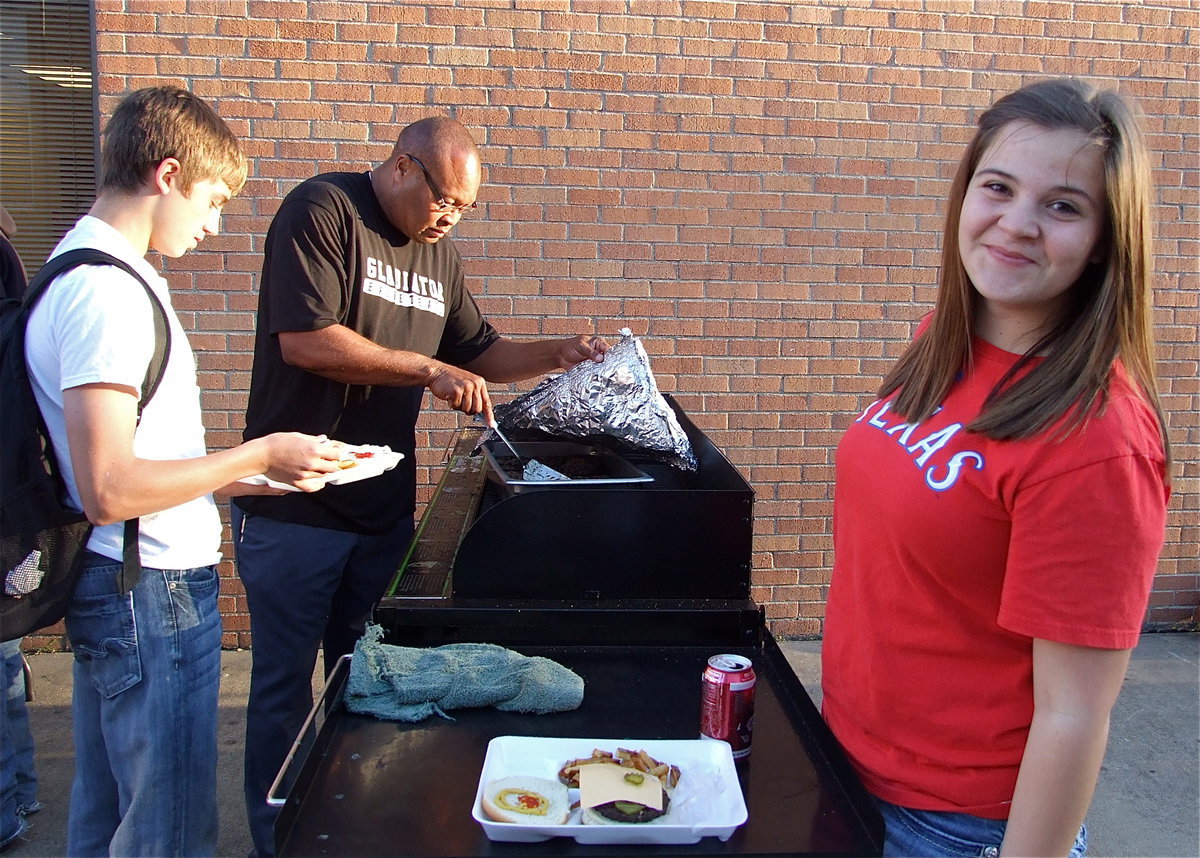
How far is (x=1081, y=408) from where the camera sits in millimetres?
1244

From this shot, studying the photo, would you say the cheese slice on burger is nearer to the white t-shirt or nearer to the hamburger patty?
the hamburger patty

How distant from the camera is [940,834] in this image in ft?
4.72

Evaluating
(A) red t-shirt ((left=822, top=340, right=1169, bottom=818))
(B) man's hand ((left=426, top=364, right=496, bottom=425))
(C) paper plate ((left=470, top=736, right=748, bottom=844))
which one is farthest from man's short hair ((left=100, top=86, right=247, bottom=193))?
(A) red t-shirt ((left=822, top=340, right=1169, bottom=818))

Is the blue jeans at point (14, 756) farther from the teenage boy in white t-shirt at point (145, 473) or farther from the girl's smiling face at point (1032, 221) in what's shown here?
the girl's smiling face at point (1032, 221)

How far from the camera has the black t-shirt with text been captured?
2.48 metres

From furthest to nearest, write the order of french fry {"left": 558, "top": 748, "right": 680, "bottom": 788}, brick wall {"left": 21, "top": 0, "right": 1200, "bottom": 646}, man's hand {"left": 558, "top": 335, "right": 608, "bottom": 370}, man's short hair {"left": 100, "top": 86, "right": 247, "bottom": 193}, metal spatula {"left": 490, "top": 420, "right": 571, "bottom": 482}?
brick wall {"left": 21, "top": 0, "right": 1200, "bottom": 646}
man's hand {"left": 558, "top": 335, "right": 608, "bottom": 370}
metal spatula {"left": 490, "top": 420, "right": 571, "bottom": 482}
man's short hair {"left": 100, "top": 86, "right": 247, "bottom": 193}
french fry {"left": 558, "top": 748, "right": 680, "bottom": 788}

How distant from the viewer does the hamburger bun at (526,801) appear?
1.33 m

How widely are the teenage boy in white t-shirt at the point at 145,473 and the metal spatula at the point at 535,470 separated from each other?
49cm

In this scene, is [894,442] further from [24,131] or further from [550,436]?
[24,131]

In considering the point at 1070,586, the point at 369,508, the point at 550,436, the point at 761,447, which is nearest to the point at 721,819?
the point at 1070,586

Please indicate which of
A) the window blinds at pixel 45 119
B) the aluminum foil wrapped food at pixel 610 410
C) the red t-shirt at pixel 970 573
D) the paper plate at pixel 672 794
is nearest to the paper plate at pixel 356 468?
the aluminum foil wrapped food at pixel 610 410

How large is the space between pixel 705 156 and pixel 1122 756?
10.3 feet

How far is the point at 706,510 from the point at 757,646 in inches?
12.6

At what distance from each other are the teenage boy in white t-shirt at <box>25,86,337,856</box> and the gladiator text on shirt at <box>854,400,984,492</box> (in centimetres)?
118
